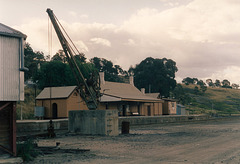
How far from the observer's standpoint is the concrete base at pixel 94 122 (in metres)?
24.4

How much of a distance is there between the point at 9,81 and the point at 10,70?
0.42 meters

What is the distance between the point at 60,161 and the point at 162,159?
3.82m

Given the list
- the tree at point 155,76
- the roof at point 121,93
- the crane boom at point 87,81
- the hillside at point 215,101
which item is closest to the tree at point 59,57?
the tree at point 155,76

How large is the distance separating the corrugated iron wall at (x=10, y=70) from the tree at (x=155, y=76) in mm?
78378

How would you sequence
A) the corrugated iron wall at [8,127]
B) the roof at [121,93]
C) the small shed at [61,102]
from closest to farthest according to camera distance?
the corrugated iron wall at [8,127] < the small shed at [61,102] < the roof at [121,93]

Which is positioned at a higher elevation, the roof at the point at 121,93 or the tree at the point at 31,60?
the tree at the point at 31,60

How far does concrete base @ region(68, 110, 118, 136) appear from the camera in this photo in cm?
2441

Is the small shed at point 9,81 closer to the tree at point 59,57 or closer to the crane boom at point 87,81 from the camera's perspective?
the crane boom at point 87,81

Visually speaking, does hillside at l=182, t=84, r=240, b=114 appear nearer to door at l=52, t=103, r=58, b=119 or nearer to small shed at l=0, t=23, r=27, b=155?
door at l=52, t=103, r=58, b=119

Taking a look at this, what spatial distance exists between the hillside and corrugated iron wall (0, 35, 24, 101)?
4251 inches

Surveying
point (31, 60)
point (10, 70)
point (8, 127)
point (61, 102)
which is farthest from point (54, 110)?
point (31, 60)

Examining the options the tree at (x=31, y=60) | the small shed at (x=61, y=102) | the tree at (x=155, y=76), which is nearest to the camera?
the small shed at (x=61, y=102)

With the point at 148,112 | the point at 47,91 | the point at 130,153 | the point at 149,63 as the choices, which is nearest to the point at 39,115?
the point at 47,91

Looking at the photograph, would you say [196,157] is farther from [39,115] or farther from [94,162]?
[39,115]
